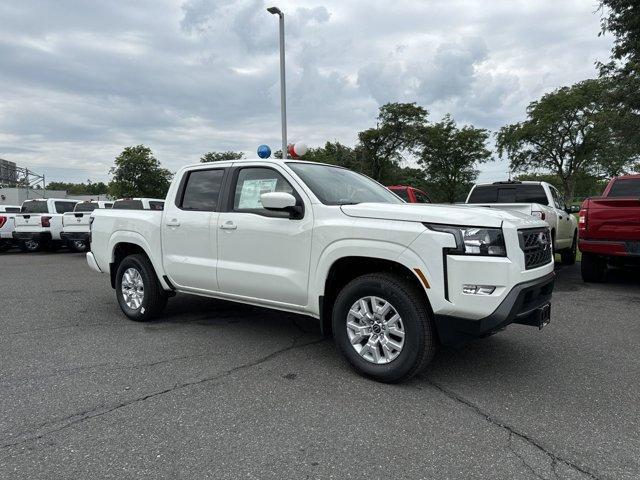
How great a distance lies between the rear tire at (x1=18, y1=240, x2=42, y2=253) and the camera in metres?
16.1

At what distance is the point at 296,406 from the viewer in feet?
11.1

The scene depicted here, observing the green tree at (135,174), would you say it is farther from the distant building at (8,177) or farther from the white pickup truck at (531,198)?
the white pickup truck at (531,198)

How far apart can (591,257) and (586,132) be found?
33.8 metres

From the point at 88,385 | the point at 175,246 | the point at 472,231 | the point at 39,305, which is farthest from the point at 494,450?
the point at 39,305

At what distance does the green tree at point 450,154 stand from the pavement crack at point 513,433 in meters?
39.5

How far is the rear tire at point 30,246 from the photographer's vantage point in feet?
52.9

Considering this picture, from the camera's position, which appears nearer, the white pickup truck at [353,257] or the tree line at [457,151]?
the white pickup truck at [353,257]

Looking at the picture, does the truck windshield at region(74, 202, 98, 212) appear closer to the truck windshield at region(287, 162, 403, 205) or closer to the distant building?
the truck windshield at region(287, 162, 403, 205)

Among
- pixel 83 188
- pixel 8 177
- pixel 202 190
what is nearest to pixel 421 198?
pixel 202 190

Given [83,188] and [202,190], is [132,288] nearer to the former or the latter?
[202,190]

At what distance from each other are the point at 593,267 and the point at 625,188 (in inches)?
57.9

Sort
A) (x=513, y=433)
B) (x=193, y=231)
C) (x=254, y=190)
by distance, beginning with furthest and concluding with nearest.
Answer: (x=193, y=231) < (x=254, y=190) < (x=513, y=433)

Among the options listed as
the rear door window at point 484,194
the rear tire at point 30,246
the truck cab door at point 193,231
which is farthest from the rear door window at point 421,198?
the rear tire at point 30,246

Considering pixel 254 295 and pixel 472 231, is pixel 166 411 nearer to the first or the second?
pixel 254 295
